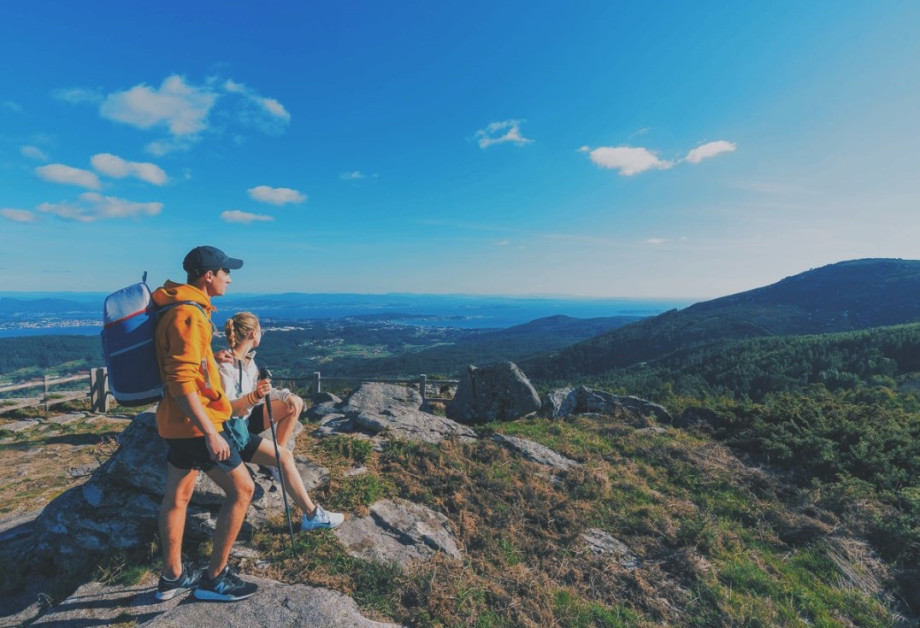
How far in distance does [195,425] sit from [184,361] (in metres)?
0.52

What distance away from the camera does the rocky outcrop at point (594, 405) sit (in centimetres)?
1244

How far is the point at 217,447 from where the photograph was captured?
2984 millimetres

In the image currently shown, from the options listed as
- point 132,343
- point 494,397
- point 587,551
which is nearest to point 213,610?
point 132,343

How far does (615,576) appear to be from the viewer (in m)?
4.58

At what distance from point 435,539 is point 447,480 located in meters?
1.39

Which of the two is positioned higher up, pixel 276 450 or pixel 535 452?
pixel 276 450

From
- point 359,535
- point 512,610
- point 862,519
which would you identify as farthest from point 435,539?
point 862,519

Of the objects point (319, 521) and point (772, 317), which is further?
point (772, 317)

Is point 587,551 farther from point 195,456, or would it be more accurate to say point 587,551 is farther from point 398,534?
point 195,456

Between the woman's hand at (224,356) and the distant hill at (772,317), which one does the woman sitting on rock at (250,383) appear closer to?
the woman's hand at (224,356)

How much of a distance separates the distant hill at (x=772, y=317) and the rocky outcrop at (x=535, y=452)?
80933mm

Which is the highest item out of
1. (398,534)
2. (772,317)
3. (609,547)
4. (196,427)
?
(196,427)

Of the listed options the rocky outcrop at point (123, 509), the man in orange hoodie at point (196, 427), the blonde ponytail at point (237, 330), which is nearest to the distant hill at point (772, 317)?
the rocky outcrop at point (123, 509)

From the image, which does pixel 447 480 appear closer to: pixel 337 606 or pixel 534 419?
pixel 337 606
